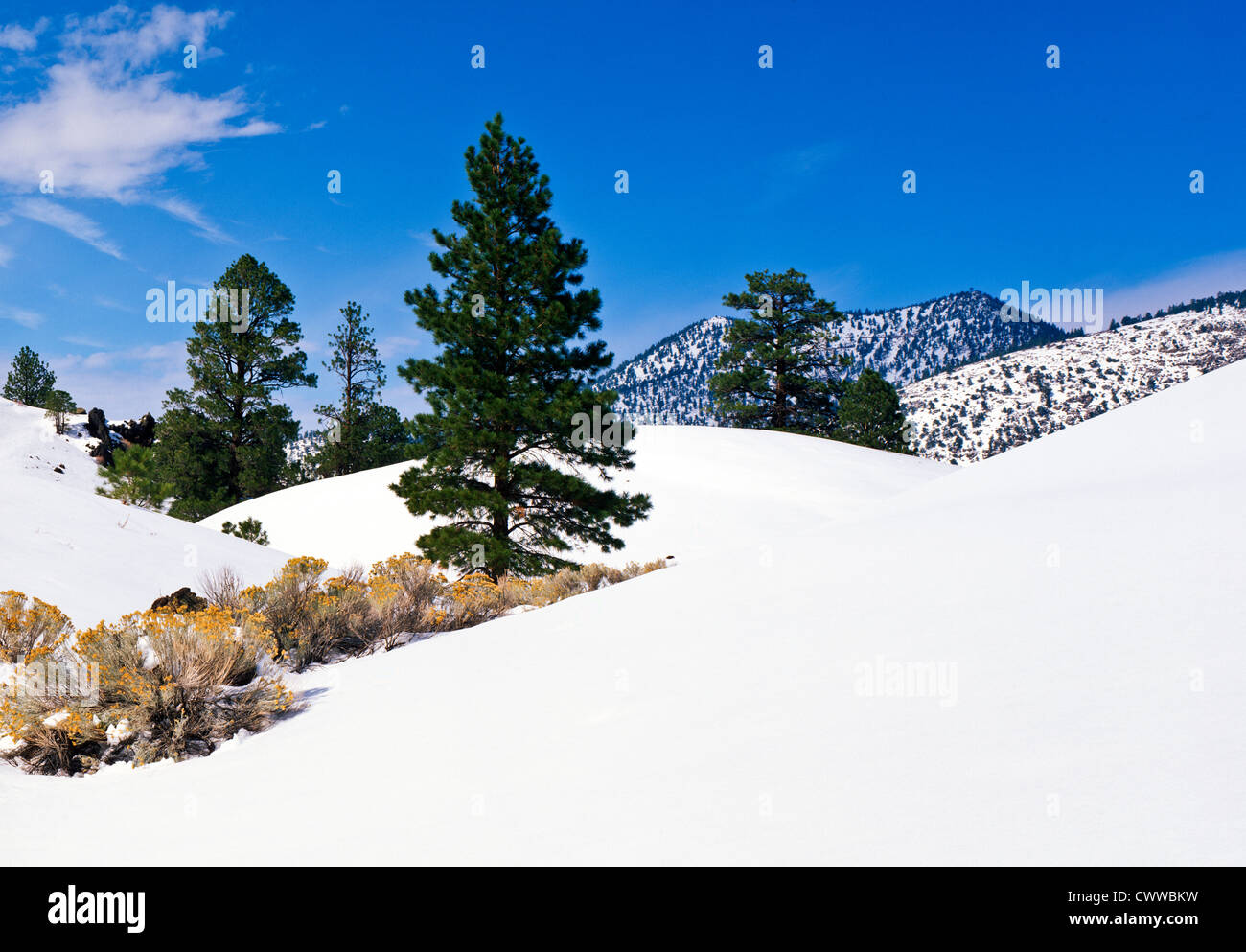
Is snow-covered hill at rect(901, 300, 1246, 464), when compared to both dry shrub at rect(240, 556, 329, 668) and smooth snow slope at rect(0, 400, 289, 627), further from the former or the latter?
dry shrub at rect(240, 556, 329, 668)

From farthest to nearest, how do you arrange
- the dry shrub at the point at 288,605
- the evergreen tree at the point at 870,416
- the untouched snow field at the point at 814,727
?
the evergreen tree at the point at 870,416 < the dry shrub at the point at 288,605 < the untouched snow field at the point at 814,727

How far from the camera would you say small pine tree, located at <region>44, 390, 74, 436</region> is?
164ft

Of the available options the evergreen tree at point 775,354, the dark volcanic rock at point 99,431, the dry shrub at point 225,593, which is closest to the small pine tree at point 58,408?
the dark volcanic rock at point 99,431

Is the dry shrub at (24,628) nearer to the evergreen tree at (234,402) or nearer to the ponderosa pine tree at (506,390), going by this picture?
the ponderosa pine tree at (506,390)

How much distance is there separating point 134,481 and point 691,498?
1883cm

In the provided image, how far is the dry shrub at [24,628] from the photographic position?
5.76 metres

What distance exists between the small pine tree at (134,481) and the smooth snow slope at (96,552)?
8849mm

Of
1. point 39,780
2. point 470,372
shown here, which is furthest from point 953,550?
point 470,372

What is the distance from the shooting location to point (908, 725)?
121 inches

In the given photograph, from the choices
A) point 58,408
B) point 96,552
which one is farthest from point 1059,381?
point 96,552

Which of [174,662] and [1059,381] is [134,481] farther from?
[1059,381]

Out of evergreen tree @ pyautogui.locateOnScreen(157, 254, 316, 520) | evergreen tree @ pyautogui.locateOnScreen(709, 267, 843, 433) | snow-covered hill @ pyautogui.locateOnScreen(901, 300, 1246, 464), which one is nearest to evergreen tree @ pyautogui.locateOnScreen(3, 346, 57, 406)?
evergreen tree @ pyautogui.locateOnScreen(157, 254, 316, 520)

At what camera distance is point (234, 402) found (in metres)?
36.3
